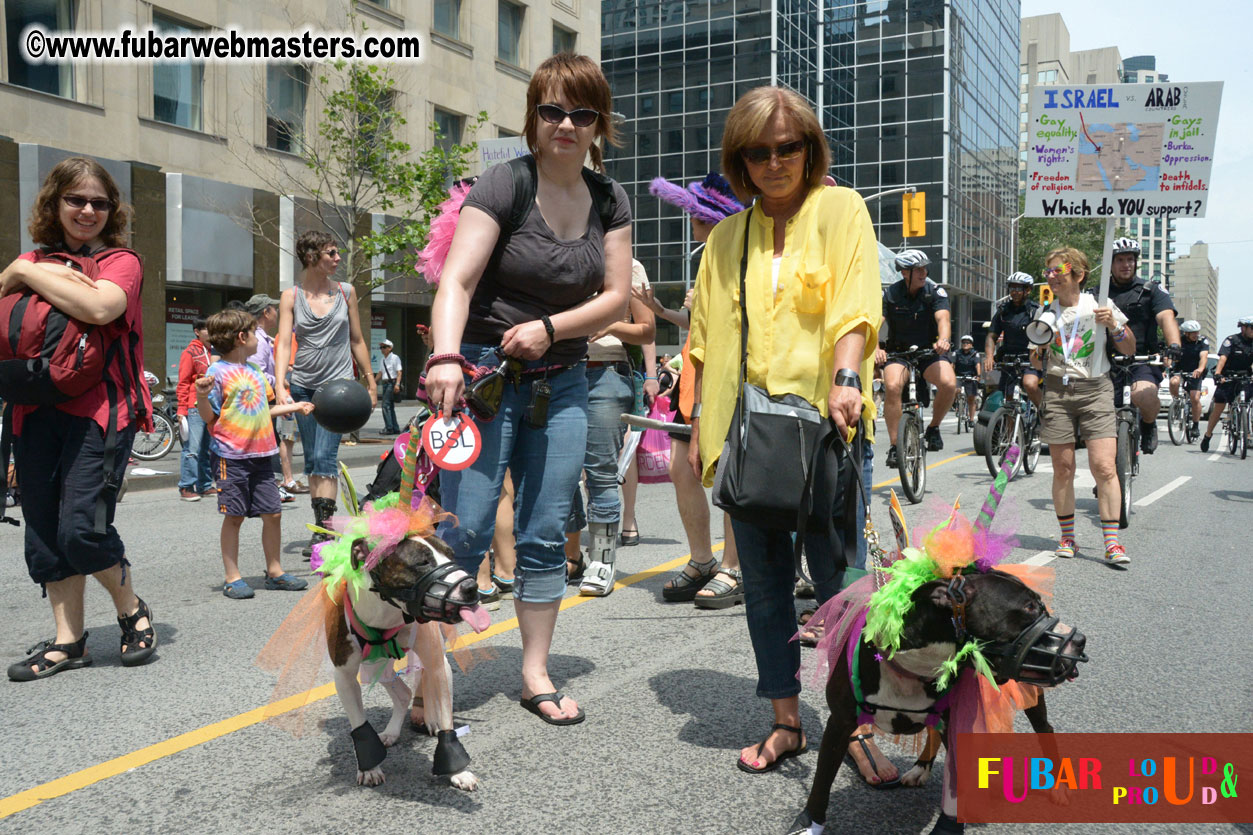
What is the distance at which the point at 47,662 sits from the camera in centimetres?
412

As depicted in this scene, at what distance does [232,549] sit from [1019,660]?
15.2 feet

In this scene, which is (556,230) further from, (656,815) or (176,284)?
(176,284)

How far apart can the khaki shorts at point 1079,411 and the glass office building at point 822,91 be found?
44289 millimetres

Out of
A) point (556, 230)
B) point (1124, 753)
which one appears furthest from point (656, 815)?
point (556, 230)

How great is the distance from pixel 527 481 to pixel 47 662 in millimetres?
2253

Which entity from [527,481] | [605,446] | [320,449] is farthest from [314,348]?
[527,481]

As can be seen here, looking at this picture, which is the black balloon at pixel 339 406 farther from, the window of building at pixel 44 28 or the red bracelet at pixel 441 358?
the window of building at pixel 44 28

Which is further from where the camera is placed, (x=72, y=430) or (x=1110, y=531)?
(x=1110, y=531)

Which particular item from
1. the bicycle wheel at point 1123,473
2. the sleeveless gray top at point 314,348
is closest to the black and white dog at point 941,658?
the sleeveless gray top at point 314,348

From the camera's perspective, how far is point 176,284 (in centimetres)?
2109

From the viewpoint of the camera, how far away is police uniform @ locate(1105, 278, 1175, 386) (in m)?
8.20

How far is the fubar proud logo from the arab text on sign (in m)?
6.39

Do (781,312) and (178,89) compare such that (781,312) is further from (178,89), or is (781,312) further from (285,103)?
(285,103)

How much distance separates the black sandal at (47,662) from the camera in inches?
160
